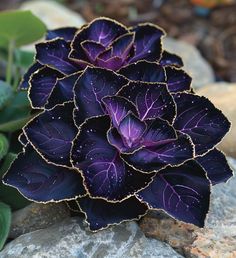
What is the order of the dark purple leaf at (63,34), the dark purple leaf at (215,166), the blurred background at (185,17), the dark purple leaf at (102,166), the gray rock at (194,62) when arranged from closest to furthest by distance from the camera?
1. the dark purple leaf at (102,166)
2. the dark purple leaf at (215,166)
3. the dark purple leaf at (63,34)
4. the gray rock at (194,62)
5. the blurred background at (185,17)

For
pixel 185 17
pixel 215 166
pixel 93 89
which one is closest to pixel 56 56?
pixel 93 89

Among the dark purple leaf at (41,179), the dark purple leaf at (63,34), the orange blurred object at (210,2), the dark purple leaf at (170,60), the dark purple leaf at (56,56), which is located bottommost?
the orange blurred object at (210,2)

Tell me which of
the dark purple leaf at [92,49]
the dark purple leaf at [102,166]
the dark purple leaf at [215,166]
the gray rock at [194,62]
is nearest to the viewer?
the dark purple leaf at [102,166]

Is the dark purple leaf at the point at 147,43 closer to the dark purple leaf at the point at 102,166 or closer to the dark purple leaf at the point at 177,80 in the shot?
the dark purple leaf at the point at 177,80

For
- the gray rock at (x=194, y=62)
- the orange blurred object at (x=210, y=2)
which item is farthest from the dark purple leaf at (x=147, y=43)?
the orange blurred object at (x=210, y=2)

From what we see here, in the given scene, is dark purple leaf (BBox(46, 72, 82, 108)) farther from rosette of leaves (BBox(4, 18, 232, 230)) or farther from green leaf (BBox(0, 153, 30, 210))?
green leaf (BBox(0, 153, 30, 210))
